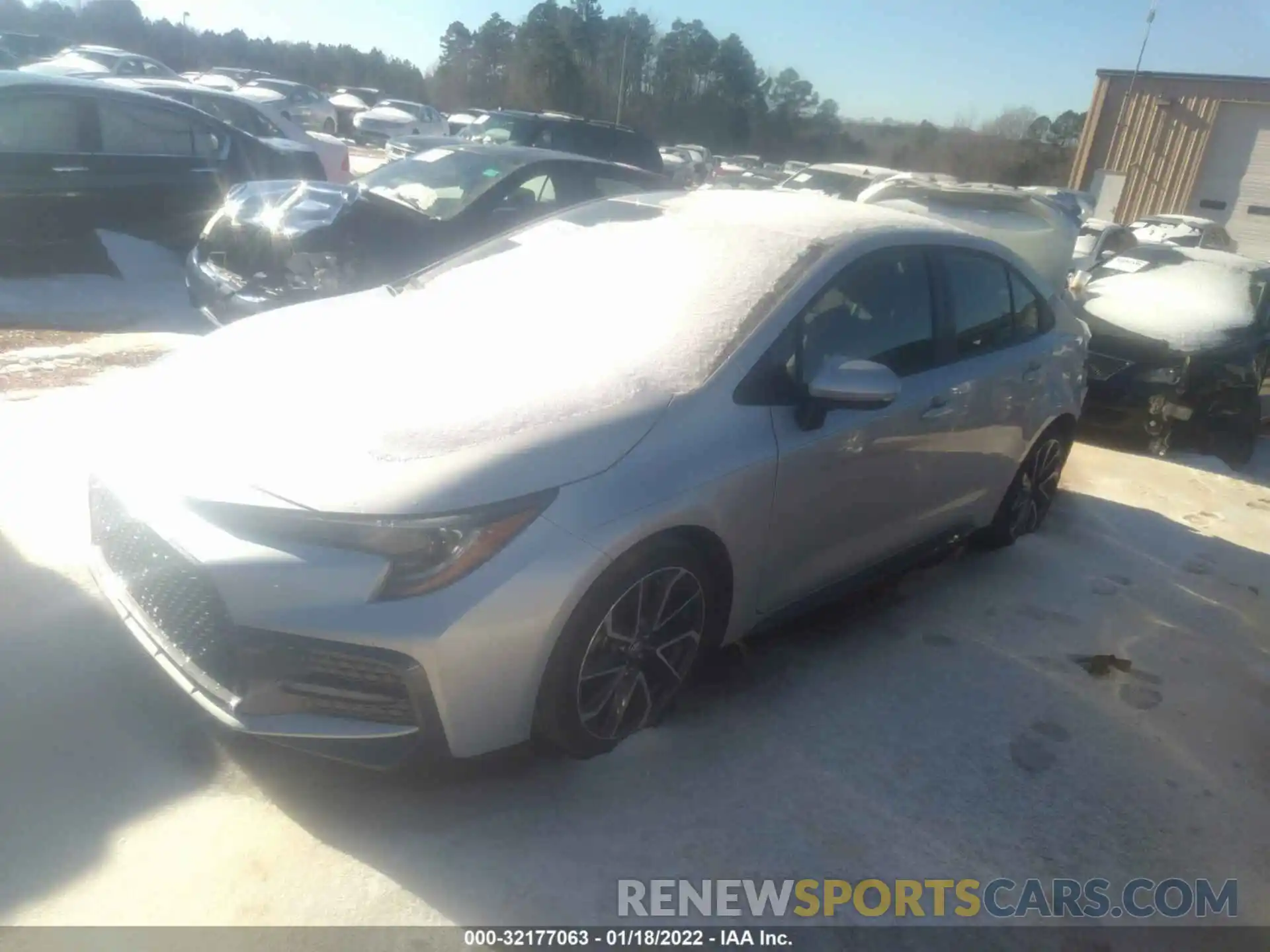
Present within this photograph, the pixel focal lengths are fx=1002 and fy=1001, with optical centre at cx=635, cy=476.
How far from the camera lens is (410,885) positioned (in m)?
2.38

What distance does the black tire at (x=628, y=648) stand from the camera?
2580 mm

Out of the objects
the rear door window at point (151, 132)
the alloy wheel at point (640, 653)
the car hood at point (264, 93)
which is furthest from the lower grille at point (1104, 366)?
the car hood at point (264, 93)

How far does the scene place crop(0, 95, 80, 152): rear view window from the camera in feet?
23.6

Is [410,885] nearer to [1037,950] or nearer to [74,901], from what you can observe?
[74,901]

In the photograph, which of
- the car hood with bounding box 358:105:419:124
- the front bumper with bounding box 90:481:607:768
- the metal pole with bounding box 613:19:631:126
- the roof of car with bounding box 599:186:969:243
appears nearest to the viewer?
the front bumper with bounding box 90:481:607:768

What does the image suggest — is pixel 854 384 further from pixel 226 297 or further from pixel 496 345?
pixel 226 297

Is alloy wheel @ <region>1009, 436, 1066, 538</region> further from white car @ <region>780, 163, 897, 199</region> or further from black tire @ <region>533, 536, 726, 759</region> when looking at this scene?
white car @ <region>780, 163, 897, 199</region>

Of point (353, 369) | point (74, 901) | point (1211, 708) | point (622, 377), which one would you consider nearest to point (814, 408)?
point (622, 377)

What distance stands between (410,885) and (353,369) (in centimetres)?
148

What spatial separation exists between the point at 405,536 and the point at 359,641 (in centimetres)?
26

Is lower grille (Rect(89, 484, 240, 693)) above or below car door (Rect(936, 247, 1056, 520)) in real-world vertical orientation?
below

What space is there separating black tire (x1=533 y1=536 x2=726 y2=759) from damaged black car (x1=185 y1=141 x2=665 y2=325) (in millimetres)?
4015

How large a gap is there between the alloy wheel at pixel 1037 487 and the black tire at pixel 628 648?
2.37 meters

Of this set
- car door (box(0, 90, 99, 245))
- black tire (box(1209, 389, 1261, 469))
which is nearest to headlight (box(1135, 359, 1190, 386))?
black tire (box(1209, 389, 1261, 469))
